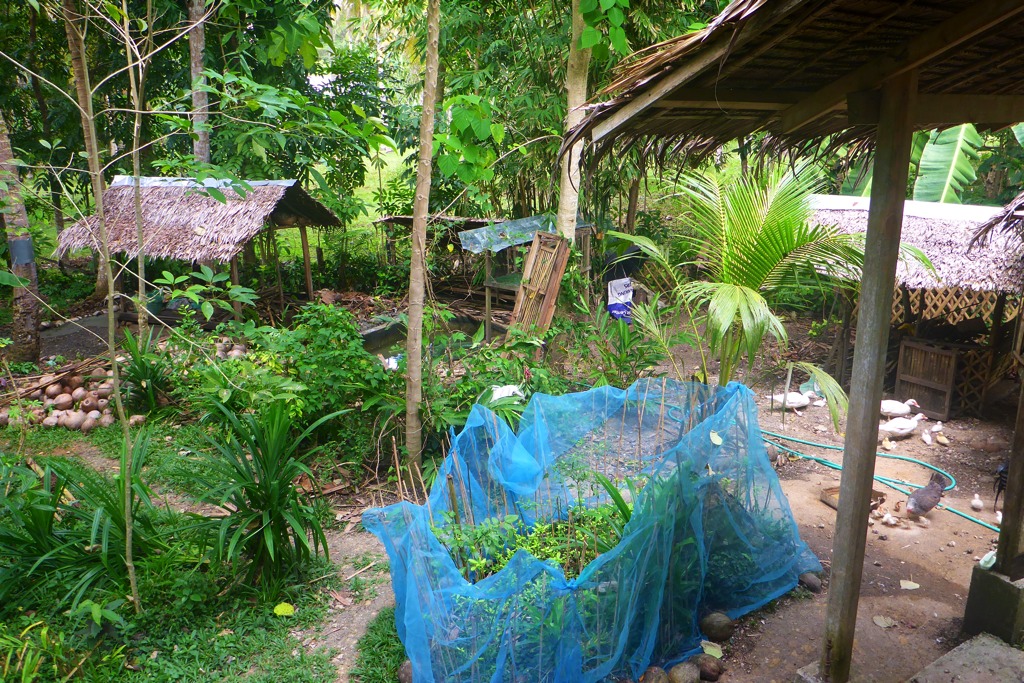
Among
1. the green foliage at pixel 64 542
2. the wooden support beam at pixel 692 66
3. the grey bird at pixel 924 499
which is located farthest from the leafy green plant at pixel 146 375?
the grey bird at pixel 924 499

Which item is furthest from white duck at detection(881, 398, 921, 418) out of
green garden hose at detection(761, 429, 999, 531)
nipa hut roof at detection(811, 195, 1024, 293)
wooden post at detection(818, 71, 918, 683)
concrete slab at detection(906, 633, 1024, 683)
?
wooden post at detection(818, 71, 918, 683)

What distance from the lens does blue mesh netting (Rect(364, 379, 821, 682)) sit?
2.75 m

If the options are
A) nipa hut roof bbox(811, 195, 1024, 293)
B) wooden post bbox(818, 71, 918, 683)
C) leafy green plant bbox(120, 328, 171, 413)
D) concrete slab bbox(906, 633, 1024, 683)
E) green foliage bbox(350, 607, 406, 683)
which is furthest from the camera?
nipa hut roof bbox(811, 195, 1024, 293)

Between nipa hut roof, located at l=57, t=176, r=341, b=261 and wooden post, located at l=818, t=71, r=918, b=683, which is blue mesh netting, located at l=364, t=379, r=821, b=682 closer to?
wooden post, located at l=818, t=71, r=918, b=683

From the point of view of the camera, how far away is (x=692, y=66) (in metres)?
2.41

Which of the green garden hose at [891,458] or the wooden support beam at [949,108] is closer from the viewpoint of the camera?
the wooden support beam at [949,108]

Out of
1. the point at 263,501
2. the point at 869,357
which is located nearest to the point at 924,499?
the point at 869,357

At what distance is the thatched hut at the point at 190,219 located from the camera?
26.0ft

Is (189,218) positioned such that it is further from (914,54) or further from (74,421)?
(914,54)

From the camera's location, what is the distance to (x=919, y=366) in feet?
24.8

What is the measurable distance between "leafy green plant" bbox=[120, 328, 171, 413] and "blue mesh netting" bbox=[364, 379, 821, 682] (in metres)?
3.56

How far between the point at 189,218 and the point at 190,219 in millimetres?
29

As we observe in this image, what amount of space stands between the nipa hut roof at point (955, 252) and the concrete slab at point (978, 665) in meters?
3.75

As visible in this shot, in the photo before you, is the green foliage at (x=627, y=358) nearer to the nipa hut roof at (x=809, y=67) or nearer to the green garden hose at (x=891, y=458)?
the green garden hose at (x=891, y=458)
